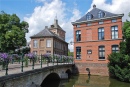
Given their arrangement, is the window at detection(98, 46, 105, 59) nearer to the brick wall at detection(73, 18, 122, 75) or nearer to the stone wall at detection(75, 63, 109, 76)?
the brick wall at detection(73, 18, 122, 75)

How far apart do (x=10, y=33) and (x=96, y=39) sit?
14667 mm

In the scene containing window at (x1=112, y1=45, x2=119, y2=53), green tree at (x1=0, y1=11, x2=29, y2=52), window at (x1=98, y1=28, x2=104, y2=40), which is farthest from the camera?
green tree at (x1=0, y1=11, x2=29, y2=52)

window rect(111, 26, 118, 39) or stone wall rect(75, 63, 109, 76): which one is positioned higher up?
window rect(111, 26, 118, 39)

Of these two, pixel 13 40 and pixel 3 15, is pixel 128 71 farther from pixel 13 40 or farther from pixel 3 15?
pixel 3 15

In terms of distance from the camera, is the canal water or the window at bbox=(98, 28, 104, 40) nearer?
the canal water

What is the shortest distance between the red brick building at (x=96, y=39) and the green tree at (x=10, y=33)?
1026 cm

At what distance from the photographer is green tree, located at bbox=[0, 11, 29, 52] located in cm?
2761

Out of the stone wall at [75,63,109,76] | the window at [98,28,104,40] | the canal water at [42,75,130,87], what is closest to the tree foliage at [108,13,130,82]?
the canal water at [42,75,130,87]

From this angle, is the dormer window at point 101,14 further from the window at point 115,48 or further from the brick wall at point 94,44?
the window at point 115,48

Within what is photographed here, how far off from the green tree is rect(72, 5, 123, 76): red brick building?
10.3 metres

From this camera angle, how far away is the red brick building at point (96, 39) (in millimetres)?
22422

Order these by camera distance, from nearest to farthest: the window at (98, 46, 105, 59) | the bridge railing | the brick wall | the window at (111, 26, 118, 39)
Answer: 1. the bridge railing
2. the window at (111, 26, 118, 39)
3. the brick wall
4. the window at (98, 46, 105, 59)

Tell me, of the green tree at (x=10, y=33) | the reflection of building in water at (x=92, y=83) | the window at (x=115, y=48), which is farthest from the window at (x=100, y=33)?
the green tree at (x=10, y=33)

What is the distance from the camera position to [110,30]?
2280 cm
